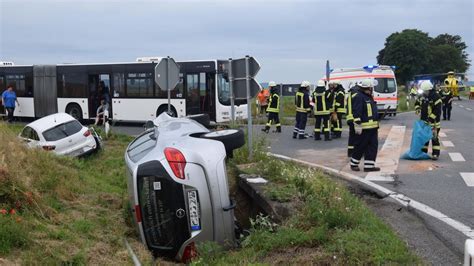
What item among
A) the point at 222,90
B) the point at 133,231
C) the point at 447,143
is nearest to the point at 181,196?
the point at 133,231

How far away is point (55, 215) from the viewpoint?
634cm

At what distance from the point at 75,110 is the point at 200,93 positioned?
7.10 meters

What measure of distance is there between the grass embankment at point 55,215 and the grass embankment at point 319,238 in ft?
3.88

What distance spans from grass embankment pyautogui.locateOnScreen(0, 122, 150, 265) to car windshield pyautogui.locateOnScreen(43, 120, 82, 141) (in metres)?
3.87

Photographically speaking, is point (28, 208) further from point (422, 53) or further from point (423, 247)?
point (422, 53)

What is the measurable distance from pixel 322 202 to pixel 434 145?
6.43 meters

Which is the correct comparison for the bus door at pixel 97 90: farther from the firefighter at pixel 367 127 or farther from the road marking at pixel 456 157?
the road marking at pixel 456 157

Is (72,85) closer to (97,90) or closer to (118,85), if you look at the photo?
(97,90)

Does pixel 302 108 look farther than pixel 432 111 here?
Yes

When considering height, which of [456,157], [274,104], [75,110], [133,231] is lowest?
[133,231]

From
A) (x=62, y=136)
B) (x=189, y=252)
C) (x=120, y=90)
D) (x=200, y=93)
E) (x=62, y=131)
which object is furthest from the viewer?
(x=120, y=90)

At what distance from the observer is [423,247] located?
5156 mm

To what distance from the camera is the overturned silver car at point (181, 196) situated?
511 centimetres

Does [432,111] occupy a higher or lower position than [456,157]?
higher
